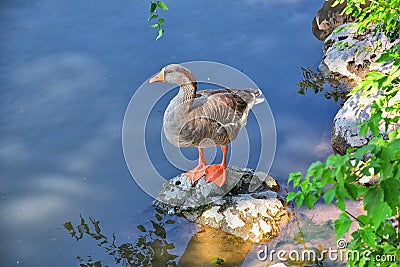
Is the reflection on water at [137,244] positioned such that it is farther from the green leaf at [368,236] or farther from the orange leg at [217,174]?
the green leaf at [368,236]

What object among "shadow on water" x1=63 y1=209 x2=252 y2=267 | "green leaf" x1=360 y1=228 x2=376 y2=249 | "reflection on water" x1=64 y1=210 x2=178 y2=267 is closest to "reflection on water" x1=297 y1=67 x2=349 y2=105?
"shadow on water" x1=63 y1=209 x2=252 y2=267

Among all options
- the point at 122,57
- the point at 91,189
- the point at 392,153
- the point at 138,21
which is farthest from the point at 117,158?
the point at 392,153

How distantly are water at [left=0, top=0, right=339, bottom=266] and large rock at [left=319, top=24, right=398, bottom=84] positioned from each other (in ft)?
1.09

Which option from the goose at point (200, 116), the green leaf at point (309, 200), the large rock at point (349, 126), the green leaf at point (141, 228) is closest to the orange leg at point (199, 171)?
the goose at point (200, 116)

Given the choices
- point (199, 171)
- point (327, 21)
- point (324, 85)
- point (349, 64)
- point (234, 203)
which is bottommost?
point (234, 203)

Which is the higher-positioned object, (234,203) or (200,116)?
(200,116)

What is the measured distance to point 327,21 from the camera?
7.79m

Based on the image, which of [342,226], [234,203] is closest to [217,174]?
[234,203]

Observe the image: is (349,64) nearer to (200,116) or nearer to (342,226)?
(200,116)

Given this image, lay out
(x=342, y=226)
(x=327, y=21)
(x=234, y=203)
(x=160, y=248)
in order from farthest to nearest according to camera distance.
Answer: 1. (x=327, y=21)
2. (x=234, y=203)
3. (x=160, y=248)
4. (x=342, y=226)

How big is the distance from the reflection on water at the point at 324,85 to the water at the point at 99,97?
150 millimetres

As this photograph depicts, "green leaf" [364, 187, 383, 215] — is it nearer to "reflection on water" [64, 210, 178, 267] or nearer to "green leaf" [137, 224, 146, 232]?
"reflection on water" [64, 210, 178, 267]

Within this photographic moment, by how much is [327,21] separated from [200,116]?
148 inches

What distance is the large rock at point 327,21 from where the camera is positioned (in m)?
7.71
